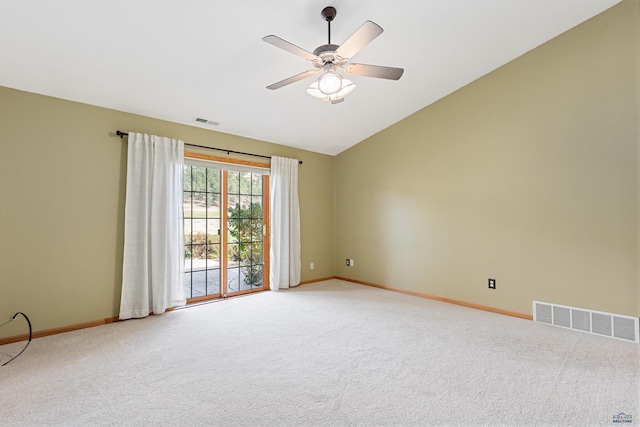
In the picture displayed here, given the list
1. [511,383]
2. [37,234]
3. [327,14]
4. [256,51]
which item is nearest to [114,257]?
[37,234]

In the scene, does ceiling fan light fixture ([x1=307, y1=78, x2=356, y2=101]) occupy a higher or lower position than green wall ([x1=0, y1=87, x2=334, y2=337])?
higher

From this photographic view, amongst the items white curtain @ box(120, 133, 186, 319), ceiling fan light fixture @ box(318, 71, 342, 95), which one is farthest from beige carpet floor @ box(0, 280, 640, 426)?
ceiling fan light fixture @ box(318, 71, 342, 95)

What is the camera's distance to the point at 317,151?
5.67 meters

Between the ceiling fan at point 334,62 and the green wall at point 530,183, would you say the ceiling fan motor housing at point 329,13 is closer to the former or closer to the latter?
the ceiling fan at point 334,62

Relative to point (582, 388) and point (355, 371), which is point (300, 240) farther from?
point (582, 388)

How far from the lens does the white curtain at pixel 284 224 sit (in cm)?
494

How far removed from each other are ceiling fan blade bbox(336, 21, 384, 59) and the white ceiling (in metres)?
0.62

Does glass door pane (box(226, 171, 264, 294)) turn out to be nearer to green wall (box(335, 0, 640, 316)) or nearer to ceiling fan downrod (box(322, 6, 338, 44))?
green wall (box(335, 0, 640, 316))

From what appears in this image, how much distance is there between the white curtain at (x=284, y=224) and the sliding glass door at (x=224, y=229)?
19 cm

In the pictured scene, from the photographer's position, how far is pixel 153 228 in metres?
3.68

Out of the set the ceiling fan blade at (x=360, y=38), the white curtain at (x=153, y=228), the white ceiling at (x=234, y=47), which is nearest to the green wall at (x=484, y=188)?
the white curtain at (x=153, y=228)

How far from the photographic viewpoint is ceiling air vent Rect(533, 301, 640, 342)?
2.93 m

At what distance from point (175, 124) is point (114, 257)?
1864 millimetres

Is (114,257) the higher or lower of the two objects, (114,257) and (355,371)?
the higher
